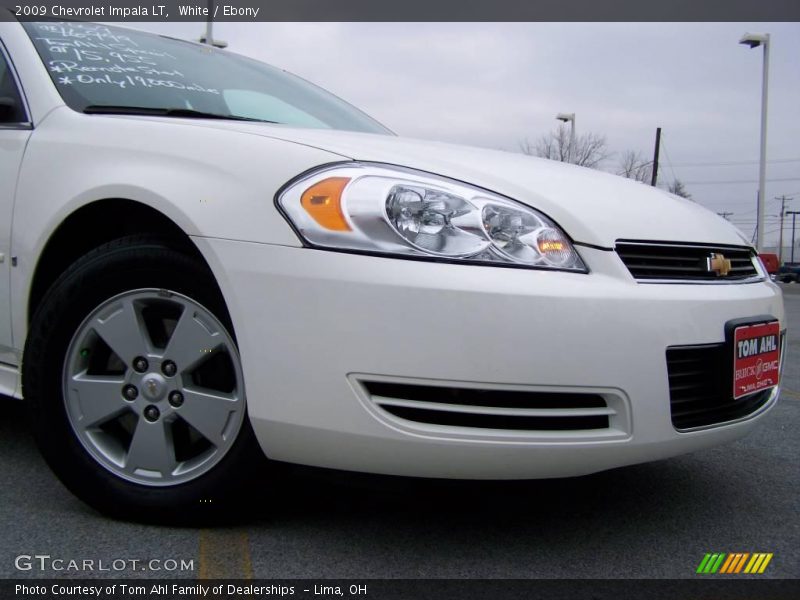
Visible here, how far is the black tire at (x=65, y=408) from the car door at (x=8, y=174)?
0.36 metres

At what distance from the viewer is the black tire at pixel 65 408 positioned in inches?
78.2

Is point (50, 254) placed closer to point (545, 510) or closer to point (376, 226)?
point (376, 226)

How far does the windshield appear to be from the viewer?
256 cm

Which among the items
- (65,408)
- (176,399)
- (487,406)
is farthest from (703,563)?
(65,408)

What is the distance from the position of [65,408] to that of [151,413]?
29cm

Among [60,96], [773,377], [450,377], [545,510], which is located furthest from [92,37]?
[773,377]

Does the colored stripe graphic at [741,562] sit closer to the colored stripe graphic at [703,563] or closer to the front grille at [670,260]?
the colored stripe graphic at [703,563]

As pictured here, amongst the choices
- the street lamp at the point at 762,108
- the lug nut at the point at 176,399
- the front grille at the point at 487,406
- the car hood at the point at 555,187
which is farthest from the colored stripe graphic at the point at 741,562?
the street lamp at the point at 762,108

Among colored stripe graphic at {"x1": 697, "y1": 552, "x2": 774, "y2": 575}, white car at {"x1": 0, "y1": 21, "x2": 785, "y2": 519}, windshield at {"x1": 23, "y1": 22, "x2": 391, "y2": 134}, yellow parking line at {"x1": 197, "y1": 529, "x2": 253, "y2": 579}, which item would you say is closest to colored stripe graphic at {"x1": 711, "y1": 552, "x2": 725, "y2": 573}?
colored stripe graphic at {"x1": 697, "y1": 552, "x2": 774, "y2": 575}

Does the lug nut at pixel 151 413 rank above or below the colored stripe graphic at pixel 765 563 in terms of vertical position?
above

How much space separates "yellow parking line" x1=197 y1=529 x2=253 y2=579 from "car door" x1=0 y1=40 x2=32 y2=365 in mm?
1021

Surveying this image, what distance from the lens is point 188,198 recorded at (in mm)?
1996
